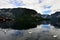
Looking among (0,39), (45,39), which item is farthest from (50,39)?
(0,39)

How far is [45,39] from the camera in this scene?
121 feet

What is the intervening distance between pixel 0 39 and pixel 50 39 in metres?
10.4

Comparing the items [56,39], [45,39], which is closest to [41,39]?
[45,39]

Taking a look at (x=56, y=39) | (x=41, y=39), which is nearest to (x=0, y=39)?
(x=41, y=39)

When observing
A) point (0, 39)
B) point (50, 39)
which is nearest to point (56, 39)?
point (50, 39)

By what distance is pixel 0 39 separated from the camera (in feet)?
118

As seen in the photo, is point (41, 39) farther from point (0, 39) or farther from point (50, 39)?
point (0, 39)

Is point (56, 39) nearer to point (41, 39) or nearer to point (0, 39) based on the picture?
point (41, 39)

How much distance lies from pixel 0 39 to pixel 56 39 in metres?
11.5

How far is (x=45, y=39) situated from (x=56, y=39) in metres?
2.28

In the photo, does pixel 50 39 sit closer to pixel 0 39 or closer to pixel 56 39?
pixel 56 39

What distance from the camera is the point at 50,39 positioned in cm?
3681

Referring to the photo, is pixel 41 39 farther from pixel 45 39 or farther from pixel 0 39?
pixel 0 39

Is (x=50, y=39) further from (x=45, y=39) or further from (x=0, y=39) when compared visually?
(x=0, y=39)
